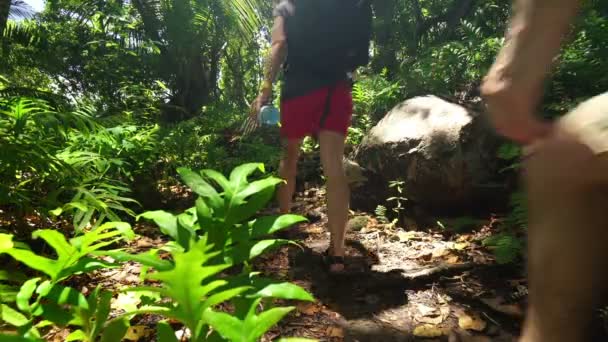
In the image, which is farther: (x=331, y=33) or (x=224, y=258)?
(x=331, y=33)

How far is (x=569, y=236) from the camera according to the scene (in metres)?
0.85

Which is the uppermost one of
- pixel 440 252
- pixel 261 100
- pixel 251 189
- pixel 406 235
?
pixel 261 100

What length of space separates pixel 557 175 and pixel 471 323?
1.35 m

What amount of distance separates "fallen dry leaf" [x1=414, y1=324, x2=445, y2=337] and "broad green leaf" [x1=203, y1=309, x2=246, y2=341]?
50.2 inches

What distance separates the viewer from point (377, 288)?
2.30m

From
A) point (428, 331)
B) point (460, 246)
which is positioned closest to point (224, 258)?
point (428, 331)

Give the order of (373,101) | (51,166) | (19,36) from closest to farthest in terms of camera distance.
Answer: (51,166) → (373,101) → (19,36)

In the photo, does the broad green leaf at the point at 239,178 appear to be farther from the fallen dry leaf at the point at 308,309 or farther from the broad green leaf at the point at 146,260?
the fallen dry leaf at the point at 308,309

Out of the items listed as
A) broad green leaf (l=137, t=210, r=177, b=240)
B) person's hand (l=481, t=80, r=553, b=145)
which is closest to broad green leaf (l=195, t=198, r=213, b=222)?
broad green leaf (l=137, t=210, r=177, b=240)

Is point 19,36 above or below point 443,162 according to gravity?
above

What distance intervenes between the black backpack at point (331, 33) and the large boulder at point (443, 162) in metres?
1.18

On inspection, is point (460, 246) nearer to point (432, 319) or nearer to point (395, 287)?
point (395, 287)

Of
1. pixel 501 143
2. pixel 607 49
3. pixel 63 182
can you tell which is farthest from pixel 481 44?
pixel 63 182

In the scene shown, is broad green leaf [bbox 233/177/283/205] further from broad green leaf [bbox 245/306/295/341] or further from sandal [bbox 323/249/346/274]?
sandal [bbox 323/249/346/274]
